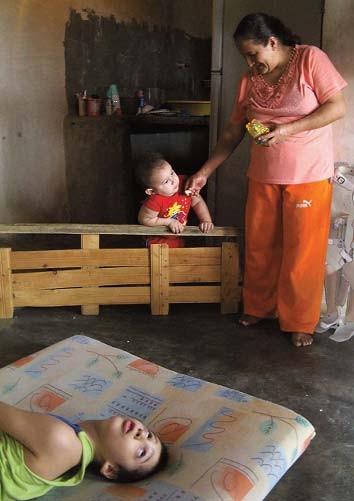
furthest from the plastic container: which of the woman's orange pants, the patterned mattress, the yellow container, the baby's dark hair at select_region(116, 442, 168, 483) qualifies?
the baby's dark hair at select_region(116, 442, 168, 483)

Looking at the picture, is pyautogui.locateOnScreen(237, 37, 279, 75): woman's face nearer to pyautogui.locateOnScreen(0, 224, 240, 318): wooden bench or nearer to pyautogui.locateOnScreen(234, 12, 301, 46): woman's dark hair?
pyautogui.locateOnScreen(234, 12, 301, 46): woman's dark hair

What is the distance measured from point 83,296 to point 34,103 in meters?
2.26

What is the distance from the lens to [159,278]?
129 inches

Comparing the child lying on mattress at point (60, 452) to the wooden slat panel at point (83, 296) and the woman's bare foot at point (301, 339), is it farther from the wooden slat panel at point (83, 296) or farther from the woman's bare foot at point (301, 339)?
the wooden slat panel at point (83, 296)

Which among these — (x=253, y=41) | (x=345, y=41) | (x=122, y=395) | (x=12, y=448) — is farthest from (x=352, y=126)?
(x=12, y=448)

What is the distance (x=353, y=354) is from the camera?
2852 mm

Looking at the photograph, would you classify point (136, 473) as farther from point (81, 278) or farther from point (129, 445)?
point (81, 278)

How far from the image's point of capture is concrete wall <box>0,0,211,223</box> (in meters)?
4.53

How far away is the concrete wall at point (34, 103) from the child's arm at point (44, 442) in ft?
10.7

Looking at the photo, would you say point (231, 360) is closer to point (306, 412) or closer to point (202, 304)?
point (306, 412)

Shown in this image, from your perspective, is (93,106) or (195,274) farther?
(93,106)

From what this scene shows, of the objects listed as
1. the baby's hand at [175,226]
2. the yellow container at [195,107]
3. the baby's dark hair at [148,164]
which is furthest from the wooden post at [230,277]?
the yellow container at [195,107]

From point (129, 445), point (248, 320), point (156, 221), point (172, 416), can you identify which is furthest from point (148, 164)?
point (129, 445)

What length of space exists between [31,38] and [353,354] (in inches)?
143
